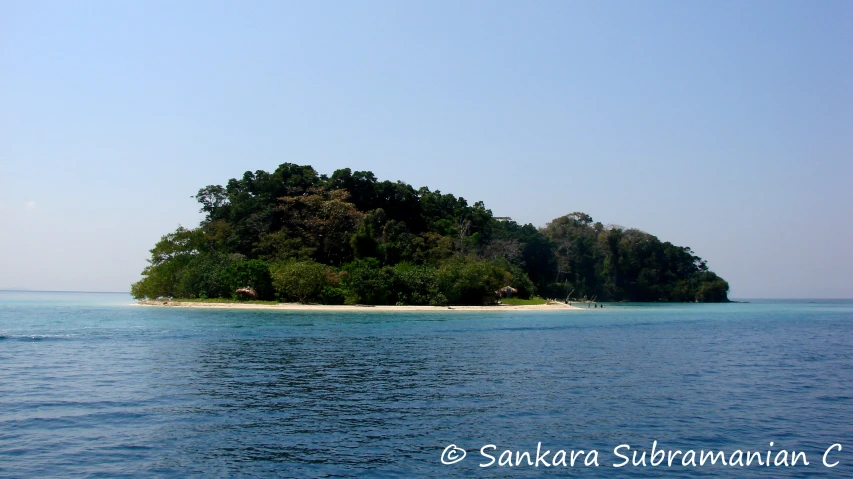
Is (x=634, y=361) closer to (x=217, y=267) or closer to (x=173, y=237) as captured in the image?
(x=217, y=267)

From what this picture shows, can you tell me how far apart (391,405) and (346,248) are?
63188mm

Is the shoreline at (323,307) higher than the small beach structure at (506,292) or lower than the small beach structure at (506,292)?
lower

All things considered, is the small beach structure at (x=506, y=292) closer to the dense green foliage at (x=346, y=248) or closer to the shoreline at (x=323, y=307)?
the dense green foliage at (x=346, y=248)

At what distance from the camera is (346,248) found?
3091 inches

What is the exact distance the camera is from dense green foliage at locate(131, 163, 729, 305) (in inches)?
2670

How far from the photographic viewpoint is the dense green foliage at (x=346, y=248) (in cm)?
6781

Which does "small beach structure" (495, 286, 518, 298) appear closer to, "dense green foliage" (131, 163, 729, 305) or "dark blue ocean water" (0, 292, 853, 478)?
"dense green foliage" (131, 163, 729, 305)

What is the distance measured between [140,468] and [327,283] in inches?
2234

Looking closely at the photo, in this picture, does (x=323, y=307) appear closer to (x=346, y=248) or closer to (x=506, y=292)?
(x=346, y=248)

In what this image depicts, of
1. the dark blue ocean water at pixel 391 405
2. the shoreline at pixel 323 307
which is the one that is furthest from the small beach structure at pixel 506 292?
the dark blue ocean water at pixel 391 405

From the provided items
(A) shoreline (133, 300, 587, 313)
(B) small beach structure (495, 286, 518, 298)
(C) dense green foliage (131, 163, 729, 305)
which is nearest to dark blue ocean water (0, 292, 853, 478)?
(A) shoreline (133, 300, 587, 313)

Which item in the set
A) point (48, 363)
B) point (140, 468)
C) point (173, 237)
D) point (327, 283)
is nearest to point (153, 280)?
point (173, 237)

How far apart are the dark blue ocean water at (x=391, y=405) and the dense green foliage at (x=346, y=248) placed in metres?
A: 36.1

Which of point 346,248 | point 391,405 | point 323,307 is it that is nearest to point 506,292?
point 346,248
